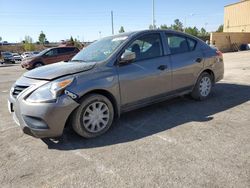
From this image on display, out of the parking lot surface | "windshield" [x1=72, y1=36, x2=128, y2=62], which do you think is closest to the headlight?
the parking lot surface

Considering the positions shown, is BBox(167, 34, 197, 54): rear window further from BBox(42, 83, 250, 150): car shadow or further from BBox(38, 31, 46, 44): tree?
BBox(38, 31, 46, 44): tree

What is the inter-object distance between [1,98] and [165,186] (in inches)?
254

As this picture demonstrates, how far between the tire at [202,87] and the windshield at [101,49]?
2138mm

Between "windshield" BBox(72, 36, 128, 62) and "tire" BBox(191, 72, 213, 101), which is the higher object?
"windshield" BBox(72, 36, 128, 62)

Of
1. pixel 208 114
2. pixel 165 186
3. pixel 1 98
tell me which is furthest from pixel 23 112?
pixel 1 98

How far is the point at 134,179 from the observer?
8.93 feet

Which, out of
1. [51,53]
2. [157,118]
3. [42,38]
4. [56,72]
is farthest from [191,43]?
[42,38]

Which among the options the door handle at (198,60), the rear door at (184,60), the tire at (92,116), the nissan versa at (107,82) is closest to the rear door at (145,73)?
the nissan versa at (107,82)

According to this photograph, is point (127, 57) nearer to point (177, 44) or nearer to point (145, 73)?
point (145, 73)

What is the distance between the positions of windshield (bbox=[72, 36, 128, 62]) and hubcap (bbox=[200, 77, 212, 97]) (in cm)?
227

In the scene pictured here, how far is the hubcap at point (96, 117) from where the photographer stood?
388 centimetres

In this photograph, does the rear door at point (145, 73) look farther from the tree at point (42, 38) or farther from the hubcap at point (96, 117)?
the tree at point (42, 38)

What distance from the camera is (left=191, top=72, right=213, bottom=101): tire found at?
5633 millimetres

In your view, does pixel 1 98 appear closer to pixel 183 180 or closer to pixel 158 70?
pixel 158 70
